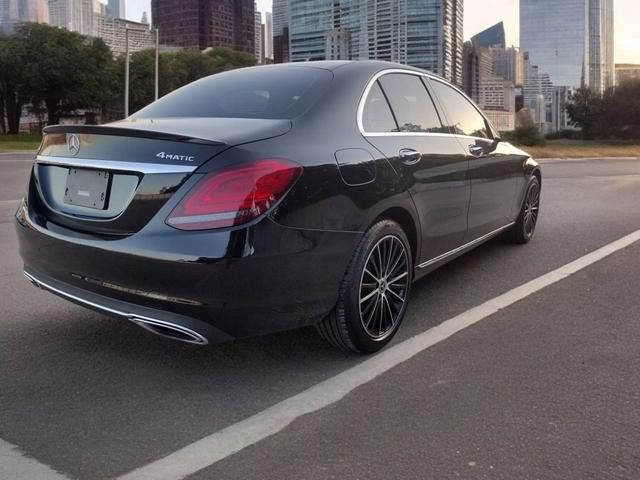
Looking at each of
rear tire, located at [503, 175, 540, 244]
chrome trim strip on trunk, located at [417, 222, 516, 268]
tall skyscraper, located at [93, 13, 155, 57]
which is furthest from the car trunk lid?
tall skyscraper, located at [93, 13, 155, 57]

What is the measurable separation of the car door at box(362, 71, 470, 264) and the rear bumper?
850 mm

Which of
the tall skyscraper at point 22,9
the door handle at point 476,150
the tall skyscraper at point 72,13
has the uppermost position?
the tall skyscraper at point 22,9

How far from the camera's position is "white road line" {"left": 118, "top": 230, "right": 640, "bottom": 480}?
2.62 meters

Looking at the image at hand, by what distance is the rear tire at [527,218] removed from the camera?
21.9 ft

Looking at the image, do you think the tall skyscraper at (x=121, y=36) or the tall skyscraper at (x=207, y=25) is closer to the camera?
the tall skyscraper at (x=121, y=36)

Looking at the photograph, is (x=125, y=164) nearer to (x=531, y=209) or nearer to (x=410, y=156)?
(x=410, y=156)

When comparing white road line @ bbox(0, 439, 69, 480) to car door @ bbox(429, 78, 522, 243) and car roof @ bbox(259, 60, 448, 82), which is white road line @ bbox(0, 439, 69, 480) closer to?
car roof @ bbox(259, 60, 448, 82)

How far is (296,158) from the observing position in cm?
327

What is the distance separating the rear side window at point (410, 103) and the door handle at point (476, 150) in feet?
1.39

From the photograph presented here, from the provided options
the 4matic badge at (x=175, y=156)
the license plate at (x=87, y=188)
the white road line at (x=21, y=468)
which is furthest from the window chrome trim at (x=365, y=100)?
the white road line at (x=21, y=468)

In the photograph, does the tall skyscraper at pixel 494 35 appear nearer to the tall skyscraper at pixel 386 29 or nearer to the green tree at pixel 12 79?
the tall skyscraper at pixel 386 29

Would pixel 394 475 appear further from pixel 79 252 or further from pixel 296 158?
pixel 79 252

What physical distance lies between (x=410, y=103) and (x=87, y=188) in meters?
2.17

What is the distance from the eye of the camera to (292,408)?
3129mm
